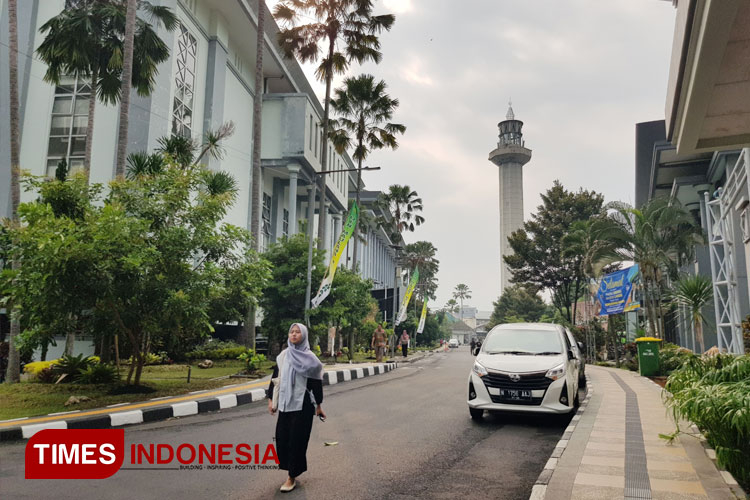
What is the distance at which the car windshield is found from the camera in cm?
889

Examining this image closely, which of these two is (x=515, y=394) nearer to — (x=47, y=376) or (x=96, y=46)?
(x=47, y=376)

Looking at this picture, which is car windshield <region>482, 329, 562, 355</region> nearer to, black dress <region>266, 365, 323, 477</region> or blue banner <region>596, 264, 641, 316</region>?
black dress <region>266, 365, 323, 477</region>

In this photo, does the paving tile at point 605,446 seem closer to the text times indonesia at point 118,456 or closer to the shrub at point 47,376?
the text times indonesia at point 118,456

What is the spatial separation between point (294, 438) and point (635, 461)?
3388 millimetres

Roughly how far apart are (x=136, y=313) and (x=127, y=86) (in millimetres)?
7518

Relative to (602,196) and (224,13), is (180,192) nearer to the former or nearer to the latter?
(224,13)

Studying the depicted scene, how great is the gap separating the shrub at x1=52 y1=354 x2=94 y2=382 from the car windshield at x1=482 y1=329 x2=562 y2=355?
8655mm

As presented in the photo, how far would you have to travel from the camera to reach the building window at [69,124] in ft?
73.4

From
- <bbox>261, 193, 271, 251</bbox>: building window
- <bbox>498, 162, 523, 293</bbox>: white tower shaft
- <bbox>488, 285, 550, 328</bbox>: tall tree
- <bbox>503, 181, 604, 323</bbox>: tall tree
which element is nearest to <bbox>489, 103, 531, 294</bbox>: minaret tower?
<bbox>498, 162, 523, 293</bbox>: white tower shaft

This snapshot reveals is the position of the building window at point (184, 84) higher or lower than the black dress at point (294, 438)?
higher

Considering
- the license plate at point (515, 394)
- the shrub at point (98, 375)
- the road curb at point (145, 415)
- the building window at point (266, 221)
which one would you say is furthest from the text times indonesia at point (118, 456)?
the building window at point (266, 221)

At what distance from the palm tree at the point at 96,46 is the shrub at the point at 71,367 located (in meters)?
5.00

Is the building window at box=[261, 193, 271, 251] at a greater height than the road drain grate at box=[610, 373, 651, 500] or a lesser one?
greater

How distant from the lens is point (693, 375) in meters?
6.62
